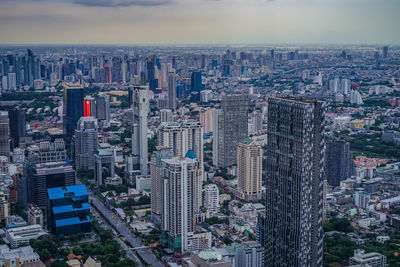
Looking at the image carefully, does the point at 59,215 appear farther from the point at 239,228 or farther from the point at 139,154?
the point at 139,154

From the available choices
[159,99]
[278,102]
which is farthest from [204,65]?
[278,102]

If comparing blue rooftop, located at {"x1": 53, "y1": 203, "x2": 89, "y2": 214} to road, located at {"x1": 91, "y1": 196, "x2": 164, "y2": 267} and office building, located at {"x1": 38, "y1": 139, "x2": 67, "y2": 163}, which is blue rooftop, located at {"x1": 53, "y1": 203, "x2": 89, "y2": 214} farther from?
office building, located at {"x1": 38, "y1": 139, "x2": 67, "y2": 163}

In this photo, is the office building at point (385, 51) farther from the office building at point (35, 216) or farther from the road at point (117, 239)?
the office building at point (35, 216)

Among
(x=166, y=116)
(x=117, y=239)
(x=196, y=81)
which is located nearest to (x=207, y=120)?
(x=166, y=116)

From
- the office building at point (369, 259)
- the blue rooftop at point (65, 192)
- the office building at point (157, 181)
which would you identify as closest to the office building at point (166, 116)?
the office building at point (157, 181)

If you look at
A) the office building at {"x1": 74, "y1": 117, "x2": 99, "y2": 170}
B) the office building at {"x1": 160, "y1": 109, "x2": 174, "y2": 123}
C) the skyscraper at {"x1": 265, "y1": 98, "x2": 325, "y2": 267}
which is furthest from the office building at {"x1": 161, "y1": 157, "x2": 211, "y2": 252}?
the office building at {"x1": 160, "y1": 109, "x2": 174, "y2": 123}

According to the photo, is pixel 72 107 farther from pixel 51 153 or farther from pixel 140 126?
pixel 51 153
